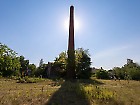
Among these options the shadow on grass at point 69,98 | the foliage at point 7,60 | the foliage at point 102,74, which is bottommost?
the shadow on grass at point 69,98

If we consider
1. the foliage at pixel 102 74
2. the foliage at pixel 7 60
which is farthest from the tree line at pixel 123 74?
the foliage at pixel 7 60

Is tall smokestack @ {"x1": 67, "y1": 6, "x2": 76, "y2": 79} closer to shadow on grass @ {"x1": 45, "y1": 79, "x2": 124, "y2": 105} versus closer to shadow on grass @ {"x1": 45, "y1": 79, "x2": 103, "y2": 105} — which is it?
shadow on grass @ {"x1": 45, "y1": 79, "x2": 124, "y2": 105}

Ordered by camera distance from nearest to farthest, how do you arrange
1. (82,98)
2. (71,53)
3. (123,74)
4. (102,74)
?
1. (82,98)
2. (71,53)
3. (102,74)
4. (123,74)

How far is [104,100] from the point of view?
1286 cm

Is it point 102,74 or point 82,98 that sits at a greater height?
point 102,74

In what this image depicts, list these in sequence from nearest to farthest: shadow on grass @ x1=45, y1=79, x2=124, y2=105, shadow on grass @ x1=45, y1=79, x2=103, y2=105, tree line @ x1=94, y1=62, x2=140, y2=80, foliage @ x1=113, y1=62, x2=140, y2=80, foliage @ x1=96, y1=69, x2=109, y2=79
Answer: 1. shadow on grass @ x1=45, y1=79, x2=103, y2=105
2. shadow on grass @ x1=45, y1=79, x2=124, y2=105
3. foliage @ x1=113, y1=62, x2=140, y2=80
4. tree line @ x1=94, y1=62, x2=140, y2=80
5. foliage @ x1=96, y1=69, x2=109, y2=79

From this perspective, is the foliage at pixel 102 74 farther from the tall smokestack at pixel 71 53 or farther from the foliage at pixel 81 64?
the tall smokestack at pixel 71 53

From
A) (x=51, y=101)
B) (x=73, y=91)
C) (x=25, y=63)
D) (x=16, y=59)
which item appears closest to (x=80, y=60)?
(x=73, y=91)

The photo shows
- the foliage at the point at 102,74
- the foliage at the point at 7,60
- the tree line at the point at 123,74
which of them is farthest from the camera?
the foliage at the point at 102,74

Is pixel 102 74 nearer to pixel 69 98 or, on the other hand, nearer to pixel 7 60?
pixel 69 98

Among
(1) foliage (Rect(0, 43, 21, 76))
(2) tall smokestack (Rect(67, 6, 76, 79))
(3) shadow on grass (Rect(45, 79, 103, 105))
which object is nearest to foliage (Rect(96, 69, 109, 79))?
(2) tall smokestack (Rect(67, 6, 76, 79))

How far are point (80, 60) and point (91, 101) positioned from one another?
76.3 ft

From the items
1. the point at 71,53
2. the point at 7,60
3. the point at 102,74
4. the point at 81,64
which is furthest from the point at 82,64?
the point at 7,60

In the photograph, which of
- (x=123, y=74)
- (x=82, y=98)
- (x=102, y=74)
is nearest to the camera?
(x=82, y=98)
